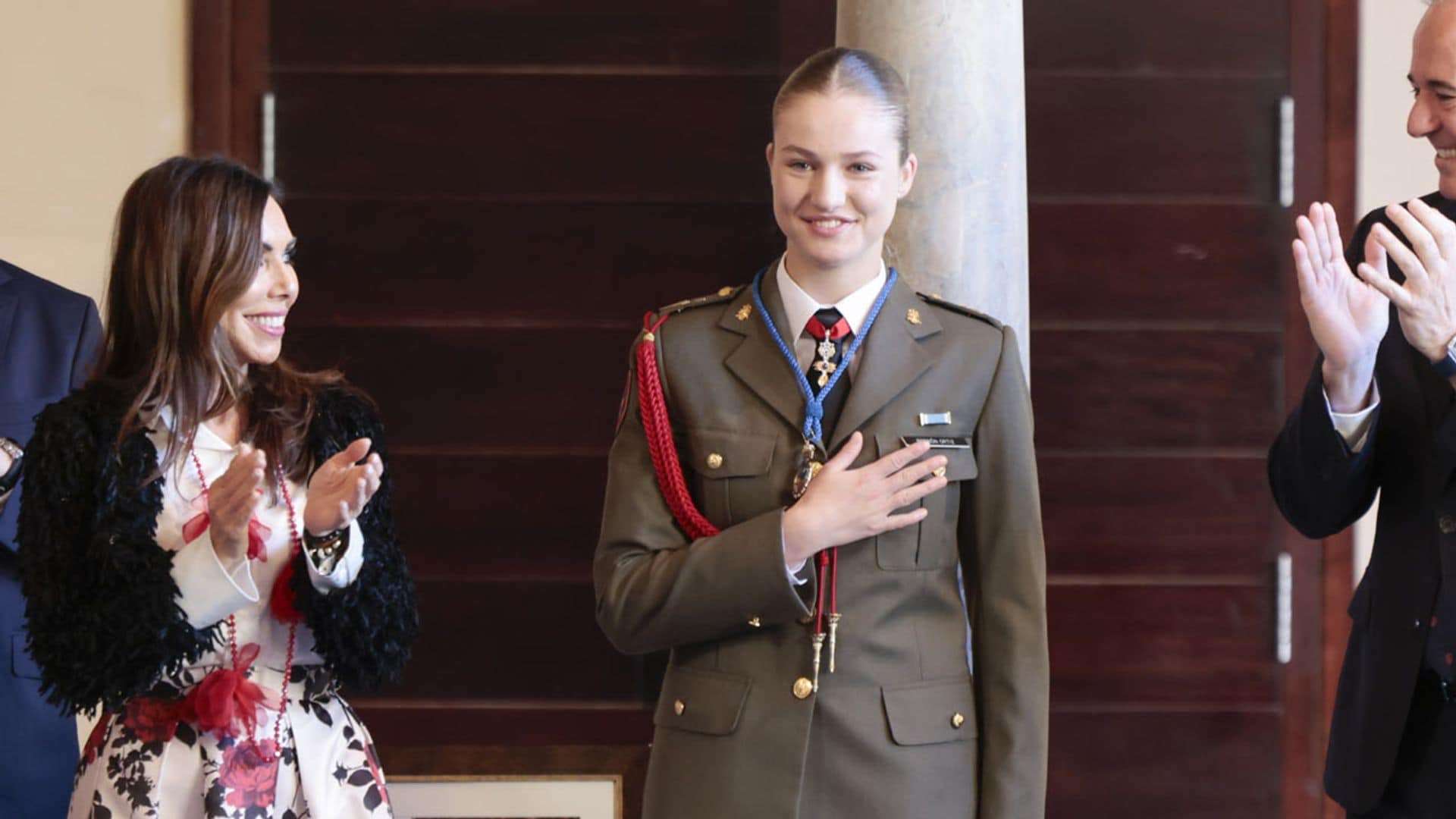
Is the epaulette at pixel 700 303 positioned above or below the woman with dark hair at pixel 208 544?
above

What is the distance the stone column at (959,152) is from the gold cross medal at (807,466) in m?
0.67

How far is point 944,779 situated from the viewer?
64.9 inches

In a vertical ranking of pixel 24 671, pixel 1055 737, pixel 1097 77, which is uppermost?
pixel 1097 77

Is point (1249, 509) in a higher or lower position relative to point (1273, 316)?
lower

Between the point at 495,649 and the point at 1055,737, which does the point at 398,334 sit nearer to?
the point at 495,649

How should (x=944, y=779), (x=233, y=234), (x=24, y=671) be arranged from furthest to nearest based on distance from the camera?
(x=24, y=671) < (x=233, y=234) < (x=944, y=779)

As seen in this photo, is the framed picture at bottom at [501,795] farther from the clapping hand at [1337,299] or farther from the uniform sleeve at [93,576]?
the clapping hand at [1337,299]

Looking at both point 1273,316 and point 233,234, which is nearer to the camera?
point 233,234

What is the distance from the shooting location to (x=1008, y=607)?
5.50ft

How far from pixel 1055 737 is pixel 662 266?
136cm

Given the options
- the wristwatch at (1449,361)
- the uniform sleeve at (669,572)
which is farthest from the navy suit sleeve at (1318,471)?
the uniform sleeve at (669,572)

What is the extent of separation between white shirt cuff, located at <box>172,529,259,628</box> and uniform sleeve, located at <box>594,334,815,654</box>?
0.40 metres

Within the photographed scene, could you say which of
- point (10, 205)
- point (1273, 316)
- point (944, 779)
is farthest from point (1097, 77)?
point (10, 205)

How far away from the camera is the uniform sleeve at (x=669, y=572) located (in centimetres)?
160
